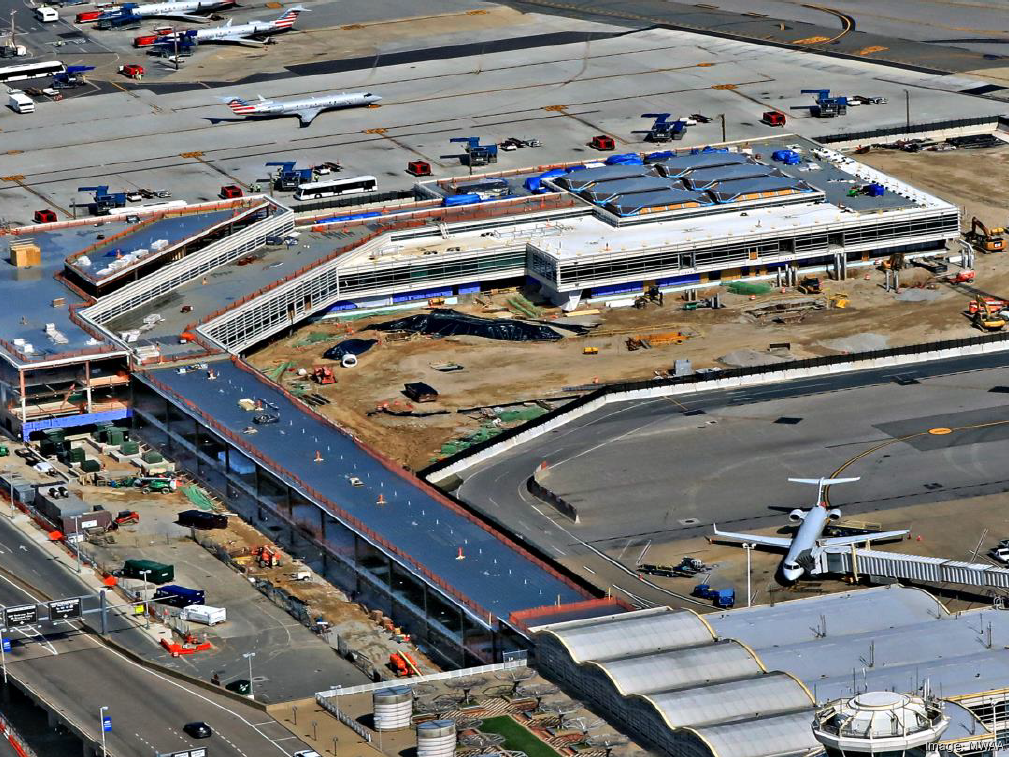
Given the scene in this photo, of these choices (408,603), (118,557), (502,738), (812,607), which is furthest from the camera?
(118,557)

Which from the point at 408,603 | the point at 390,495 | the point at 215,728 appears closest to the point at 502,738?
the point at 215,728

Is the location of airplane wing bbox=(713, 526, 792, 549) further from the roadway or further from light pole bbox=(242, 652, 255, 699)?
the roadway

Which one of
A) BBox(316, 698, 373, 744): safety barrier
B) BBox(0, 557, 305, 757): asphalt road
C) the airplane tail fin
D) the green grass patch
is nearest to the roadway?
BBox(0, 557, 305, 757): asphalt road

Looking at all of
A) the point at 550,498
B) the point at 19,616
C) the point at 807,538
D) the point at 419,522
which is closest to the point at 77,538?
the point at 19,616

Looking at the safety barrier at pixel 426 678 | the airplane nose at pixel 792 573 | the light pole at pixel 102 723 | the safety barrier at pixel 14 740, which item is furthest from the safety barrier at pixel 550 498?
the safety barrier at pixel 14 740

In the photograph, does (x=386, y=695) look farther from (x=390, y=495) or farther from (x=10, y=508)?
(x=10, y=508)

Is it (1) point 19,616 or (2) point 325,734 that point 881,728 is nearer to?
(2) point 325,734

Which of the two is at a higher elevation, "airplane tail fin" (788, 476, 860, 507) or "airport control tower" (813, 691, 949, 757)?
"airport control tower" (813, 691, 949, 757)
